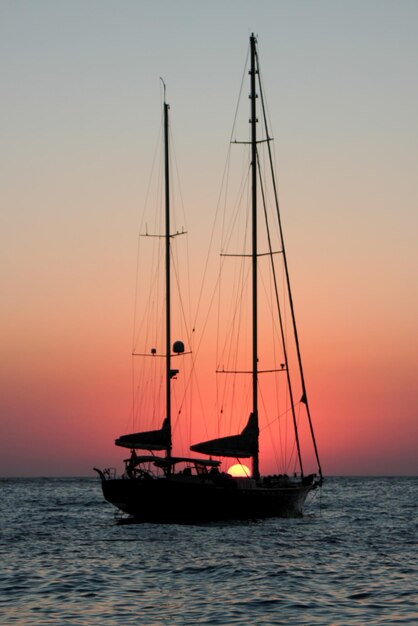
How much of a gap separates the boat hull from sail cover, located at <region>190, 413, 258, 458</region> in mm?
2674

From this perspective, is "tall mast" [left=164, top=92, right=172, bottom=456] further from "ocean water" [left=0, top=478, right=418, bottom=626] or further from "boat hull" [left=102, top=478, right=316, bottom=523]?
"ocean water" [left=0, top=478, right=418, bottom=626]

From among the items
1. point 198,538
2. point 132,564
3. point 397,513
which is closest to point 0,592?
point 132,564

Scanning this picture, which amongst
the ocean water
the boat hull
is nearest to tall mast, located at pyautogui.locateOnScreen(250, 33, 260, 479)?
the boat hull

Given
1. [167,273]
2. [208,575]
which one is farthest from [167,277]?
[208,575]

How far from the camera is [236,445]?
59.5 metres

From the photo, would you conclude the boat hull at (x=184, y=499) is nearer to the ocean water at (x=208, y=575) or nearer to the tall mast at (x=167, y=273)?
the ocean water at (x=208, y=575)

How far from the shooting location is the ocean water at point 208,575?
92.2 feet

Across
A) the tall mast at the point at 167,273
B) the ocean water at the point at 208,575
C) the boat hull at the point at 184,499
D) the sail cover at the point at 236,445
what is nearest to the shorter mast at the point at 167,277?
the tall mast at the point at 167,273

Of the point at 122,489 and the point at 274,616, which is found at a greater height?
the point at 122,489

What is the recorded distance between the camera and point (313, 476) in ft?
213

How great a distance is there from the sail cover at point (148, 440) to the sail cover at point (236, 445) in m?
2.57

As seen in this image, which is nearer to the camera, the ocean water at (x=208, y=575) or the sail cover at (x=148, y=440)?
the ocean water at (x=208, y=575)

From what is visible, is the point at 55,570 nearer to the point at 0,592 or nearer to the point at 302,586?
the point at 0,592

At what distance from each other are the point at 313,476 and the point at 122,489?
1375cm
